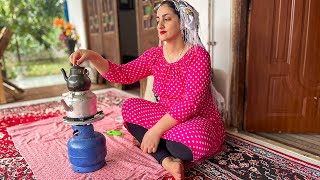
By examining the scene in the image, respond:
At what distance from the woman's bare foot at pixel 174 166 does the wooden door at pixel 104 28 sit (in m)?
2.59

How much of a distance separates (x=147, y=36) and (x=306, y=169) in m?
2.15

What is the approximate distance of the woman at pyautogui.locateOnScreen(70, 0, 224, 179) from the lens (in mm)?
1350

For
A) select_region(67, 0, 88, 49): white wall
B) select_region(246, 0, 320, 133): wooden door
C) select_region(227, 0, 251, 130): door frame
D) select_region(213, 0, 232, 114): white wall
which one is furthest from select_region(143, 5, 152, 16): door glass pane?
select_region(67, 0, 88, 49): white wall

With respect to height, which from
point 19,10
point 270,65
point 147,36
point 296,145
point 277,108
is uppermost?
point 19,10

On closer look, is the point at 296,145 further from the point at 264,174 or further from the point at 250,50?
the point at 250,50

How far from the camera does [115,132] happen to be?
6.68 ft

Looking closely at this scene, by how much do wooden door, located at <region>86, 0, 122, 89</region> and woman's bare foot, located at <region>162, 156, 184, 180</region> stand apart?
8.51 ft

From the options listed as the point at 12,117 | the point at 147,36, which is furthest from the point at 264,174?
the point at 12,117

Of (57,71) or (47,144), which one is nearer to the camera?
(47,144)

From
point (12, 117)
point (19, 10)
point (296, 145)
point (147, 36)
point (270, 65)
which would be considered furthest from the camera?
point (19, 10)

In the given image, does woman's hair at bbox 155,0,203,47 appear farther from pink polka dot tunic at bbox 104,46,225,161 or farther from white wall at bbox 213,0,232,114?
white wall at bbox 213,0,232,114

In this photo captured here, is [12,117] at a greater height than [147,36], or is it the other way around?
[147,36]

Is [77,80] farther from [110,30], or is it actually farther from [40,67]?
[40,67]

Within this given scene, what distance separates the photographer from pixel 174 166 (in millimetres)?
1326
